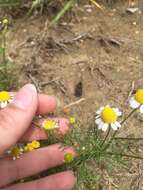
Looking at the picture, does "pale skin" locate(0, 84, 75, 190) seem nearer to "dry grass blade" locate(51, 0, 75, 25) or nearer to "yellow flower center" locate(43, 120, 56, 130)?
"yellow flower center" locate(43, 120, 56, 130)

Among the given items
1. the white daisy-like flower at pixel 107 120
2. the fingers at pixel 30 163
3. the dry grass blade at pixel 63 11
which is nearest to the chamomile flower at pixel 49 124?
the fingers at pixel 30 163

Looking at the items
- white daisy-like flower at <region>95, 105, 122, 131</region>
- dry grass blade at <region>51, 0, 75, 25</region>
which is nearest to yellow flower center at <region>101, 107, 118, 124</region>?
white daisy-like flower at <region>95, 105, 122, 131</region>

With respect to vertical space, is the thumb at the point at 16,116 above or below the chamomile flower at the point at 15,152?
above

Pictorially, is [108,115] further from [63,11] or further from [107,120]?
[63,11]

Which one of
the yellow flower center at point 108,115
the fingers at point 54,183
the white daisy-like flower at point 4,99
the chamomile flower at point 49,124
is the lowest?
the fingers at point 54,183

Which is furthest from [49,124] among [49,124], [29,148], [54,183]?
[54,183]

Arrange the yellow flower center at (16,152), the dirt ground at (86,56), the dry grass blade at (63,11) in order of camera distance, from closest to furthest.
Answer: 1. the yellow flower center at (16,152)
2. the dirt ground at (86,56)
3. the dry grass blade at (63,11)

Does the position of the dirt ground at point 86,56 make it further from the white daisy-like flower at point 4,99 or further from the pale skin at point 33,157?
the white daisy-like flower at point 4,99
